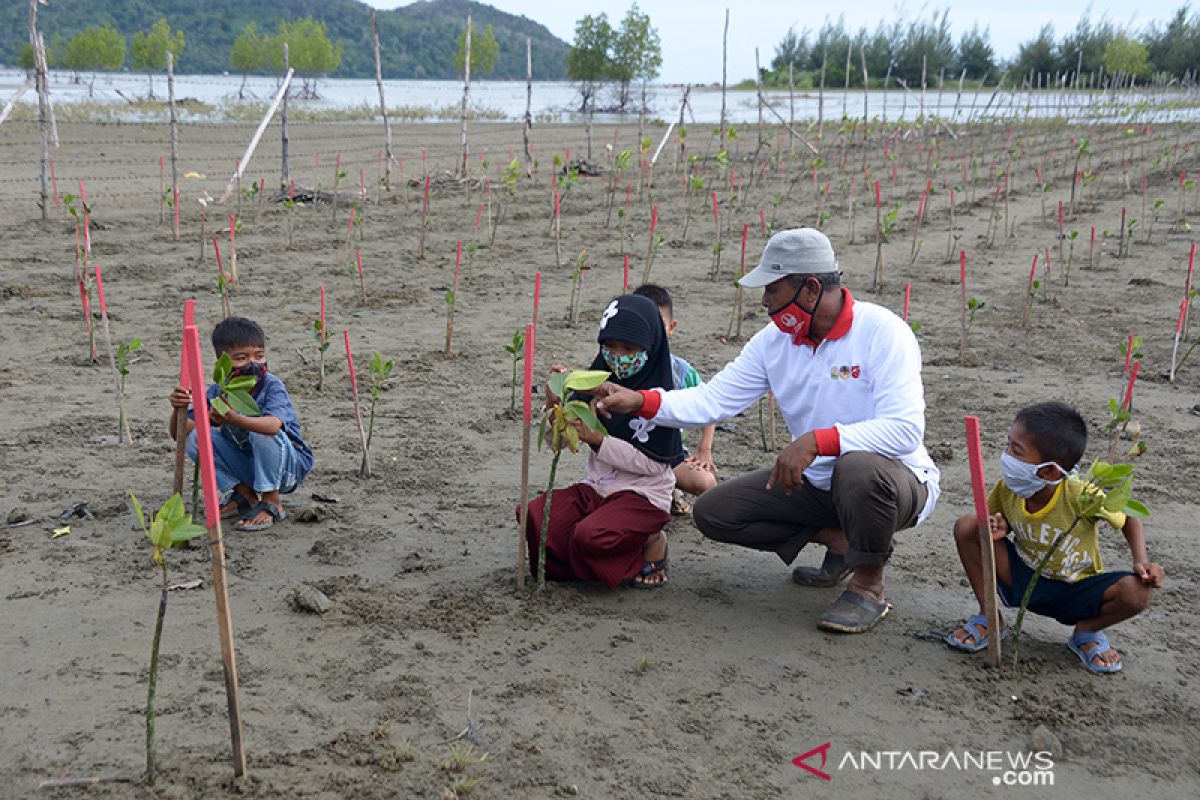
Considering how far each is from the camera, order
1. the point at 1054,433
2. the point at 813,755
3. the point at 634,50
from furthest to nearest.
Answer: the point at 634,50
the point at 1054,433
the point at 813,755

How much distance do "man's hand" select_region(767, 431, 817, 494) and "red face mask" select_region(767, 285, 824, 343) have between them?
42 centimetres

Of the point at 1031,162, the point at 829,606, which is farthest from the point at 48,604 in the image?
the point at 1031,162

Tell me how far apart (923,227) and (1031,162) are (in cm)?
829

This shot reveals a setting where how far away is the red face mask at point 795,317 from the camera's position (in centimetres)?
363

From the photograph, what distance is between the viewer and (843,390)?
12.0 feet

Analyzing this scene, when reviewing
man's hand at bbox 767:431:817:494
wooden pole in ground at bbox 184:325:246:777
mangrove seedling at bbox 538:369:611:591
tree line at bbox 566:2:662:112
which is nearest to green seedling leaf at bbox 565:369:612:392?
mangrove seedling at bbox 538:369:611:591

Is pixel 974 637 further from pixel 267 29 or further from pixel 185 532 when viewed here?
pixel 267 29

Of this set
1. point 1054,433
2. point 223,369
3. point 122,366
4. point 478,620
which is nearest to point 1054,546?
point 1054,433

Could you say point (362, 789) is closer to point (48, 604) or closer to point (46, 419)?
point (48, 604)

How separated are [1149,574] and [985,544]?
17.5 inches

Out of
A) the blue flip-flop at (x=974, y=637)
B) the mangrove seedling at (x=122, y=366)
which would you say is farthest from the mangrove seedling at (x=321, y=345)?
the blue flip-flop at (x=974, y=637)

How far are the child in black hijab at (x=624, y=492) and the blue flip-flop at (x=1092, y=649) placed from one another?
53.6 inches

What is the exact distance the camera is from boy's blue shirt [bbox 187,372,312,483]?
164 inches

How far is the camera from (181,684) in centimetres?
301
